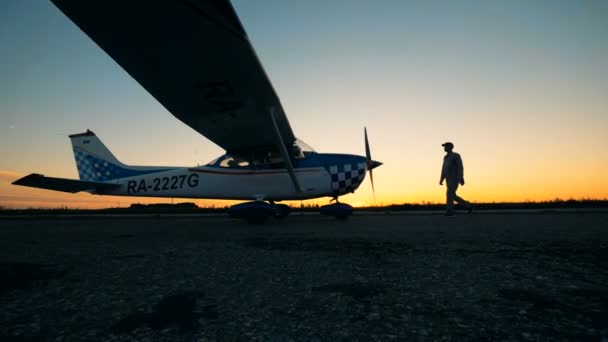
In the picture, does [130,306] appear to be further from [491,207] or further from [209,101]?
[491,207]

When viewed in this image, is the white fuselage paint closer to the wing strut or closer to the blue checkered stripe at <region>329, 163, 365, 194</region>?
the blue checkered stripe at <region>329, 163, 365, 194</region>

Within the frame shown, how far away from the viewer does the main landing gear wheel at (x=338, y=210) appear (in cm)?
573

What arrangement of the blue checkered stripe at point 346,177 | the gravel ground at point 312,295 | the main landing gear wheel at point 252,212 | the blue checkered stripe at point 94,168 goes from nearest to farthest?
the gravel ground at point 312,295, the main landing gear wheel at point 252,212, the blue checkered stripe at point 346,177, the blue checkered stripe at point 94,168

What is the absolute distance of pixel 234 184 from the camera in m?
6.80

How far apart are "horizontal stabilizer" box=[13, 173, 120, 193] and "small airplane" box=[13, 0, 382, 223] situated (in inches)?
0.9

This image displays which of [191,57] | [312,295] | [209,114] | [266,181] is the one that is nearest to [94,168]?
[209,114]

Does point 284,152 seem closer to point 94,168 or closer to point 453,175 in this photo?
point 453,175

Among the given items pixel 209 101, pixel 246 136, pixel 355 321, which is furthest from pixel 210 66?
pixel 355 321

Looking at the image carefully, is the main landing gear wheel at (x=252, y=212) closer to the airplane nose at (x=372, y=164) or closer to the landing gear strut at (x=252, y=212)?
the landing gear strut at (x=252, y=212)

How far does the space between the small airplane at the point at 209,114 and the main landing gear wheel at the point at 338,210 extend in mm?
22

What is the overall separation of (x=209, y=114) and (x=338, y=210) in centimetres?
316

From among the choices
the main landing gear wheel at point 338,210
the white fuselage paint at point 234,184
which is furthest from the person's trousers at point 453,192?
the white fuselage paint at point 234,184

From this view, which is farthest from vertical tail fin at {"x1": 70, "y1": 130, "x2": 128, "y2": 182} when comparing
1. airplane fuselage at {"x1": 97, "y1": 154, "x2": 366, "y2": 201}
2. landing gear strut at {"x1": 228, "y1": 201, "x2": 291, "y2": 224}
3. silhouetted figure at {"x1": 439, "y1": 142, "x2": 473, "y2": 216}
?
silhouetted figure at {"x1": 439, "y1": 142, "x2": 473, "y2": 216}

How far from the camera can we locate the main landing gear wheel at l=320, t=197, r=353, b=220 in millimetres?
5730
